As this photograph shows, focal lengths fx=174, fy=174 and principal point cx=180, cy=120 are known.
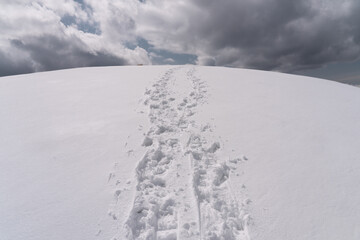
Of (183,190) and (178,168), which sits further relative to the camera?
(178,168)

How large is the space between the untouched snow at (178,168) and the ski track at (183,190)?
0.05 ft

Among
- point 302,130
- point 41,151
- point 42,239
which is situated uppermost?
point 302,130

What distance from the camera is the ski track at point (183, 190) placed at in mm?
2160

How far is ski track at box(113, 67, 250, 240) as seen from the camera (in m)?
2.16

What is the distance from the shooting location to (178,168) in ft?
10.1

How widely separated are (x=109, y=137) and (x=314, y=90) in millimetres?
7979

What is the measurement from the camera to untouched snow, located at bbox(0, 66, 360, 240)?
7.22 feet

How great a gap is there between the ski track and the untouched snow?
15 mm

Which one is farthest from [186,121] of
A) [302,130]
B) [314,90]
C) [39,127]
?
[314,90]

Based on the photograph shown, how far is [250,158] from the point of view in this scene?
3297 millimetres

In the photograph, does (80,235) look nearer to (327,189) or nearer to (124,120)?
(124,120)

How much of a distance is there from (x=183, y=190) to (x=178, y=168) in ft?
1.55

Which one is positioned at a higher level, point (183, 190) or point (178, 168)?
point (178, 168)

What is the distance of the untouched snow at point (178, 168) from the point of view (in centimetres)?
220
